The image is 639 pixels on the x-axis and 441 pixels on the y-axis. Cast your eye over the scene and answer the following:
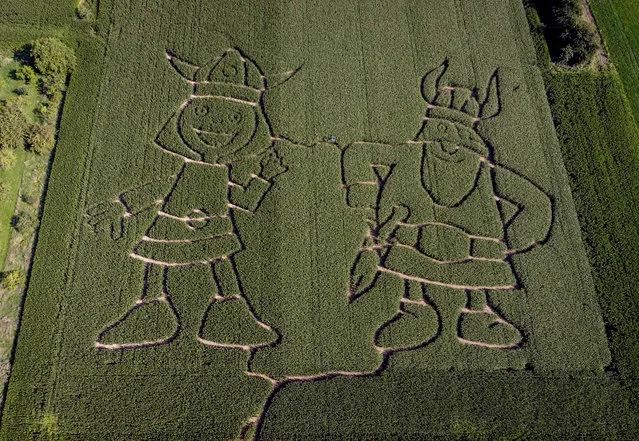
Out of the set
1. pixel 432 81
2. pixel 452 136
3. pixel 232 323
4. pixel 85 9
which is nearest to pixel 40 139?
pixel 85 9

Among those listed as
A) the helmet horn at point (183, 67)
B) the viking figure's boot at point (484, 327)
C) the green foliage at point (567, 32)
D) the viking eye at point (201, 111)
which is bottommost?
the viking figure's boot at point (484, 327)

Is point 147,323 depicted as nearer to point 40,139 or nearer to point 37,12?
point 40,139

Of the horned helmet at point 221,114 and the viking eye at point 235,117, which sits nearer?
the horned helmet at point 221,114

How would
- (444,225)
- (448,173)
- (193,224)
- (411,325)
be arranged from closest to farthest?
(411,325)
(193,224)
(444,225)
(448,173)

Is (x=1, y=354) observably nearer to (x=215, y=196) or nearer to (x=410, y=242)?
(x=215, y=196)

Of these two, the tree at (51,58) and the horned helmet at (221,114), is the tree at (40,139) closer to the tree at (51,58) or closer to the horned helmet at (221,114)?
the tree at (51,58)

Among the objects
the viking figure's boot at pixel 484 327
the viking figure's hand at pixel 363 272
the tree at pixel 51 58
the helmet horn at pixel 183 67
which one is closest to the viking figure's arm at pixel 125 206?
the helmet horn at pixel 183 67
